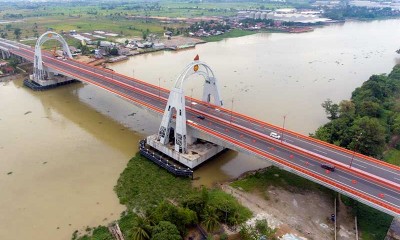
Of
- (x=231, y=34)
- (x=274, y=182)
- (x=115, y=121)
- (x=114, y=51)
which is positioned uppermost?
(x=231, y=34)

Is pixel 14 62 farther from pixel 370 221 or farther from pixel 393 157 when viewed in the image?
pixel 393 157

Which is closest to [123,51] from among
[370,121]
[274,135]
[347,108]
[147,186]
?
[347,108]

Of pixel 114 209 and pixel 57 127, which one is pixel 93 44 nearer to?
pixel 57 127

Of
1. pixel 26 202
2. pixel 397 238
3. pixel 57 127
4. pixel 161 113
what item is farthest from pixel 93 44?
pixel 397 238

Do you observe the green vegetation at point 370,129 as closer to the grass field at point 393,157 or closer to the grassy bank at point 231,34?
the grass field at point 393,157

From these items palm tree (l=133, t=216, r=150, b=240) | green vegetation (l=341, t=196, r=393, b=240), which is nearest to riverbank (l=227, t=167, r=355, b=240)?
green vegetation (l=341, t=196, r=393, b=240)
